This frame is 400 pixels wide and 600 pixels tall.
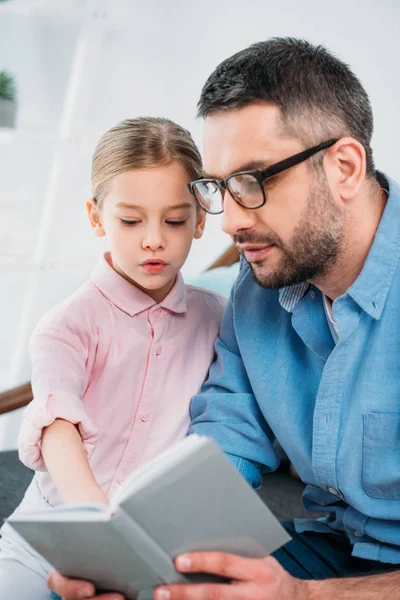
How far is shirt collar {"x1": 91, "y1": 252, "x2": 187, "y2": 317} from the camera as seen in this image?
5.11 ft

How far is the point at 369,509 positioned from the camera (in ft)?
4.65

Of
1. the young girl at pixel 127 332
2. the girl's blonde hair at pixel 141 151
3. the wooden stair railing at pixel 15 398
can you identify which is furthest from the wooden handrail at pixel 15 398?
the girl's blonde hair at pixel 141 151

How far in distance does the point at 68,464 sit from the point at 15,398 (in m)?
0.90

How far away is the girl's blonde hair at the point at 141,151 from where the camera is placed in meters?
1.48

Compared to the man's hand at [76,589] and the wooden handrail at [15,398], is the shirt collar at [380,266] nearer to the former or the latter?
the man's hand at [76,589]

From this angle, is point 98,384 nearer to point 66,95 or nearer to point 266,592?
point 266,592

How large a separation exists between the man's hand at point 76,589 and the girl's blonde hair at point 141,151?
0.68 m

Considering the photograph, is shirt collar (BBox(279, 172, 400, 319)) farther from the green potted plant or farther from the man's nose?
the green potted plant

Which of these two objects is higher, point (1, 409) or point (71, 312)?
point (71, 312)

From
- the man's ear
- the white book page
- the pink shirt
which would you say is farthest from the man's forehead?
the white book page

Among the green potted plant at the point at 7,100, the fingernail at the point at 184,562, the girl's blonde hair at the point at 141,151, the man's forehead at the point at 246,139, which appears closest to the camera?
the fingernail at the point at 184,562

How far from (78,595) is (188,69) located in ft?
8.89

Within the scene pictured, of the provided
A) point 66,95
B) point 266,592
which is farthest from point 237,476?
point 66,95

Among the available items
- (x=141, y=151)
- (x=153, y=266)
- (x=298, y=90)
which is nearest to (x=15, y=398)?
(x=153, y=266)
